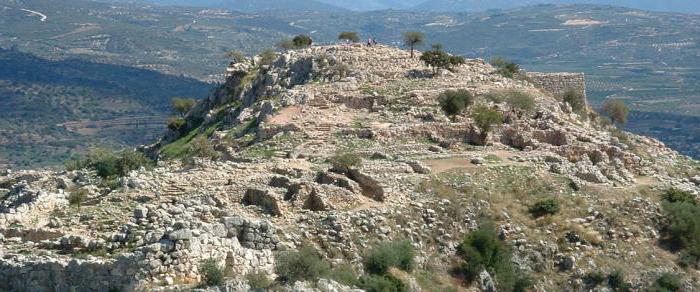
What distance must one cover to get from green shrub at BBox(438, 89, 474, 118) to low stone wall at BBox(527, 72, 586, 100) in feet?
44.9

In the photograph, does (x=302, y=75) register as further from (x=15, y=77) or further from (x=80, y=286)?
(x=15, y=77)

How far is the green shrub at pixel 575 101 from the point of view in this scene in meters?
49.9

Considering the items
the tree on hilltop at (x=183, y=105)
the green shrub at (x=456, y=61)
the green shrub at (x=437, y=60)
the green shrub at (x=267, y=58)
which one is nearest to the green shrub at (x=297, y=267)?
the green shrub at (x=437, y=60)

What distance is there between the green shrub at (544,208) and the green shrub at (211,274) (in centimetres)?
1205

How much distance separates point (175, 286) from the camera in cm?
1975

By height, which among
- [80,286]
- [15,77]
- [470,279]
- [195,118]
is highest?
[80,286]

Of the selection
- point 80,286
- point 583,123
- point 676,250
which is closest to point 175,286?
point 80,286

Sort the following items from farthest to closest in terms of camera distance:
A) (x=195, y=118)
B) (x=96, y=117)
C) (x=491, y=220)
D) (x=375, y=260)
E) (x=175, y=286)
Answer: (x=96, y=117) → (x=195, y=118) → (x=491, y=220) → (x=375, y=260) → (x=175, y=286)

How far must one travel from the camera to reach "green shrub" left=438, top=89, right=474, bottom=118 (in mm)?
39312

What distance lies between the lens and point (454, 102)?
39.3 m

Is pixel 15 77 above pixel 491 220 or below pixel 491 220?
below

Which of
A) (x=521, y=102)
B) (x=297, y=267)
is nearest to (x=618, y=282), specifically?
(x=297, y=267)

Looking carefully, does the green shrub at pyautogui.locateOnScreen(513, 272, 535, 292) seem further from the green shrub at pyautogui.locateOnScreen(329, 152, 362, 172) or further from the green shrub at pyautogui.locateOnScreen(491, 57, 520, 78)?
the green shrub at pyautogui.locateOnScreen(491, 57, 520, 78)

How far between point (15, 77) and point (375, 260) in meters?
168
